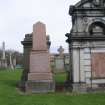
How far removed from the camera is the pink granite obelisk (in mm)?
16969

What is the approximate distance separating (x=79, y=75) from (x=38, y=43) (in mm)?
2728

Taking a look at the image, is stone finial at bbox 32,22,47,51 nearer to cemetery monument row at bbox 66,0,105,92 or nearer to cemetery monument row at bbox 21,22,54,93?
cemetery monument row at bbox 21,22,54,93

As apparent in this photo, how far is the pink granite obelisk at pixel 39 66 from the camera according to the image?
1697 cm

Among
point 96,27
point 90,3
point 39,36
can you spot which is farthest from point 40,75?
point 90,3

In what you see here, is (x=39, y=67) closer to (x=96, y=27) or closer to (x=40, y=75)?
(x=40, y=75)

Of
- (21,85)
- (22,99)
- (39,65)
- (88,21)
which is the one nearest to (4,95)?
(22,99)

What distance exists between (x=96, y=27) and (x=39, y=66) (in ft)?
12.4

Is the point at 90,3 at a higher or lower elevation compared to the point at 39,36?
higher

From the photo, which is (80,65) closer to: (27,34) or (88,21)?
(88,21)

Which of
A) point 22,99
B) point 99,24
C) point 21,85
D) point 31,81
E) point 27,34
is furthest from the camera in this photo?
point 27,34

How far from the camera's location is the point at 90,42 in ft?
58.2

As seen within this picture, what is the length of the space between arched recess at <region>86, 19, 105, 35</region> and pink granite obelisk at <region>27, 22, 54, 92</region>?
97.0 inches

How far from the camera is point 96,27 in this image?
722 inches

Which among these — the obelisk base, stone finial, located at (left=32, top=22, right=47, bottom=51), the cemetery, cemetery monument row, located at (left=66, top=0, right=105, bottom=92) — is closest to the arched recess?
the cemetery
